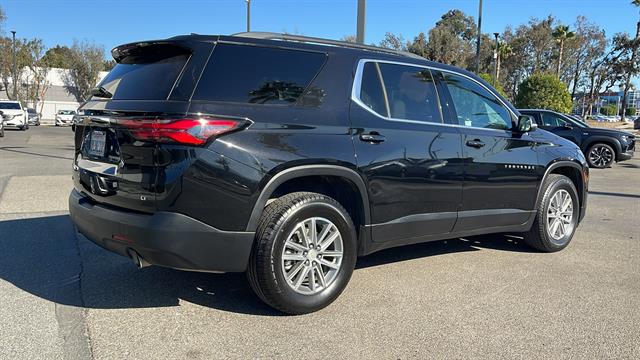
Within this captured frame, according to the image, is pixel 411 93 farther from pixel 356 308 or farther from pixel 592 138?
pixel 592 138

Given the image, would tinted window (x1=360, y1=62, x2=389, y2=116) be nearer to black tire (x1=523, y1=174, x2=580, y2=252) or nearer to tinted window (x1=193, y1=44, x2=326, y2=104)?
tinted window (x1=193, y1=44, x2=326, y2=104)

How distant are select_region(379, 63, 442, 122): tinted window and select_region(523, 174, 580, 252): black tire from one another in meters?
1.73

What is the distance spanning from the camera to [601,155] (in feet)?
49.4

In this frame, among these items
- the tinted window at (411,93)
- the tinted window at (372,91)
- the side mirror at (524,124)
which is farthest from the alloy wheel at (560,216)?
the tinted window at (372,91)

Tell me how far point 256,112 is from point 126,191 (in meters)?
0.98

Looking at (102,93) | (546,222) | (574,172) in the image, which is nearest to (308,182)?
(102,93)

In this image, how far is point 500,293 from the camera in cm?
442

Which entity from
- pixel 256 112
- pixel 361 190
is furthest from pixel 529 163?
pixel 256 112

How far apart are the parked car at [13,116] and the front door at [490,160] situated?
27802mm

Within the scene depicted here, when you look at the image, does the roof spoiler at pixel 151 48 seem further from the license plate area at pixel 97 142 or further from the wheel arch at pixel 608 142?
the wheel arch at pixel 608 142

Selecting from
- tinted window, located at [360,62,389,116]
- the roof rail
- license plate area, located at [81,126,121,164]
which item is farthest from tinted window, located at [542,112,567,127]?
license plate area, located at [81,126,121,164]

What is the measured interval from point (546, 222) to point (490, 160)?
1.20 m

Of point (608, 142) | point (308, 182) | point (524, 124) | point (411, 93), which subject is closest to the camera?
point (308, 182)

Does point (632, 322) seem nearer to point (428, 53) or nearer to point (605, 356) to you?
point (605, 356)
